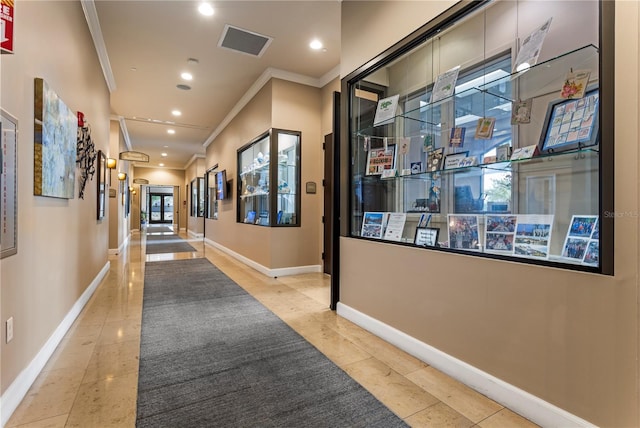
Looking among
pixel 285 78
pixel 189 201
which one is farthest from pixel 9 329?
pixel 189 201

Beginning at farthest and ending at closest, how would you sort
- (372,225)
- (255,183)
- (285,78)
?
(255,183) < (285,78) < (372,225)

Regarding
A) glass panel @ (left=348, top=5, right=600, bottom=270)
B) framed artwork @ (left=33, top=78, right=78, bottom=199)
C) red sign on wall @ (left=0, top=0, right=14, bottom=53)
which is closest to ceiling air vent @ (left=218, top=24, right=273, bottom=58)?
glass panel @ (left=348, top=5, right=600, bottom=270)

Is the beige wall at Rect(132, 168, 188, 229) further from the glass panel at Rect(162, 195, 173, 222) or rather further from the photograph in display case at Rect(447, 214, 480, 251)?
the photograph in display case at Rect(447, 214, 480, 251)

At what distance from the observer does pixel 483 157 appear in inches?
85.9

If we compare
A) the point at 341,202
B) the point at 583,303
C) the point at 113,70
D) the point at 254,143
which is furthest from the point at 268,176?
the point at 583,303

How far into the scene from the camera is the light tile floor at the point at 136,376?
1.66 m

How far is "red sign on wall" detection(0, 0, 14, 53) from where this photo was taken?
1.54m

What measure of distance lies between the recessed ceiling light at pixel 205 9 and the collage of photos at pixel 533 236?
11.5ft

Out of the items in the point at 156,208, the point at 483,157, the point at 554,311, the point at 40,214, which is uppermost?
the point at 483,157

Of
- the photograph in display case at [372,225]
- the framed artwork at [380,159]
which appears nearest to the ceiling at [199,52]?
the framed artwork at [380,159]

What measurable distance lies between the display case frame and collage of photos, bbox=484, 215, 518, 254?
7 centimetres

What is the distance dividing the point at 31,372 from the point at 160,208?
2164cm

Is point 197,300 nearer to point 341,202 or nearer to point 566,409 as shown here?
point 341,202

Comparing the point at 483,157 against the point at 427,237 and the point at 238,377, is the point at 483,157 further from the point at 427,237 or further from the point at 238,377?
the point at 238,377
